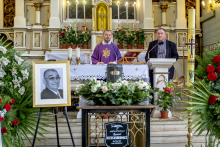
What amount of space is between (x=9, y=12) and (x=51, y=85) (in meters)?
6.37

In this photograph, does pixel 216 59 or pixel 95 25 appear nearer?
pixel 216 59

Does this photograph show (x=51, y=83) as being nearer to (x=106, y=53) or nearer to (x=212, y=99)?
(x=212, y=99)

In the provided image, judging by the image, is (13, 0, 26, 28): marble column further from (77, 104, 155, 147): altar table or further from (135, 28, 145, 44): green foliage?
(77, 104, 155, 147): altar table

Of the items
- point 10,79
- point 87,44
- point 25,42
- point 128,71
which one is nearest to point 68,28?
point 87,44

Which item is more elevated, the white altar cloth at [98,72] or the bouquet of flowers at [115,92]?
the white altar cloth at [98,72]

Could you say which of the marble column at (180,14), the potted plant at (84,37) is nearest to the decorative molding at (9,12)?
the potted plant at (84,37)

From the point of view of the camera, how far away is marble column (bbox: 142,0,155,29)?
27.3 feet

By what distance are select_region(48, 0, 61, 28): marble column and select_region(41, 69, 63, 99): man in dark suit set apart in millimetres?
5131

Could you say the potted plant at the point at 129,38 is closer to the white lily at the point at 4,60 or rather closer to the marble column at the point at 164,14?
the marble column at the point at 164,14

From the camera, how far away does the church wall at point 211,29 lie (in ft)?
26.5

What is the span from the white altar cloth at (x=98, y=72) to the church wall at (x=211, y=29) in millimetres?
3787

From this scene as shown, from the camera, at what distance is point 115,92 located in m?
3.05

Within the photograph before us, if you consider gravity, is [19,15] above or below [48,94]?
above

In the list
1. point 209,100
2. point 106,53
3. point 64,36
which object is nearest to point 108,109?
point 209,100
